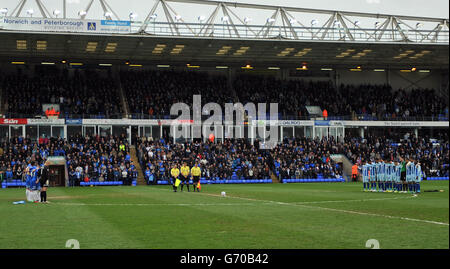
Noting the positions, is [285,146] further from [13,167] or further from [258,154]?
[13,167]

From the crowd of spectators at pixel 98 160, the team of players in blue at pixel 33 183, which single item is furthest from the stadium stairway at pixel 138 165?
the team of players in blue at pixel 33 183

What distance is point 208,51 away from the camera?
57.1 m

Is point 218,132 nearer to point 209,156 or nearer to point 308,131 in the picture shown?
point 209,156

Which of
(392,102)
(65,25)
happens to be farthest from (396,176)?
(392,102)

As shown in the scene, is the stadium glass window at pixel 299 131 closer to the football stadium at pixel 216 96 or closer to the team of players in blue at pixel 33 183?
the football stadium at pixel 216 96

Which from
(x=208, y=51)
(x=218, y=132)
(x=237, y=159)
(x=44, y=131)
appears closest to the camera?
(x=237, y=159)

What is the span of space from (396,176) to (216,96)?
1289 inches

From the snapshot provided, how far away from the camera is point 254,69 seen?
66.4m

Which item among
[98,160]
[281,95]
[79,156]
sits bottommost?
[98,160]

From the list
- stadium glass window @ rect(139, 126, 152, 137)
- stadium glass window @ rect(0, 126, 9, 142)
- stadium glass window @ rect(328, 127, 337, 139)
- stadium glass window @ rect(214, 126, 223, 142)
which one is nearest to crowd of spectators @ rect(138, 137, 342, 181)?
stadium glass window @ rect(214, 126, 223, 142)

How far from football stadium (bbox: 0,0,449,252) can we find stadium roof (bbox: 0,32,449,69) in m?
0.20
